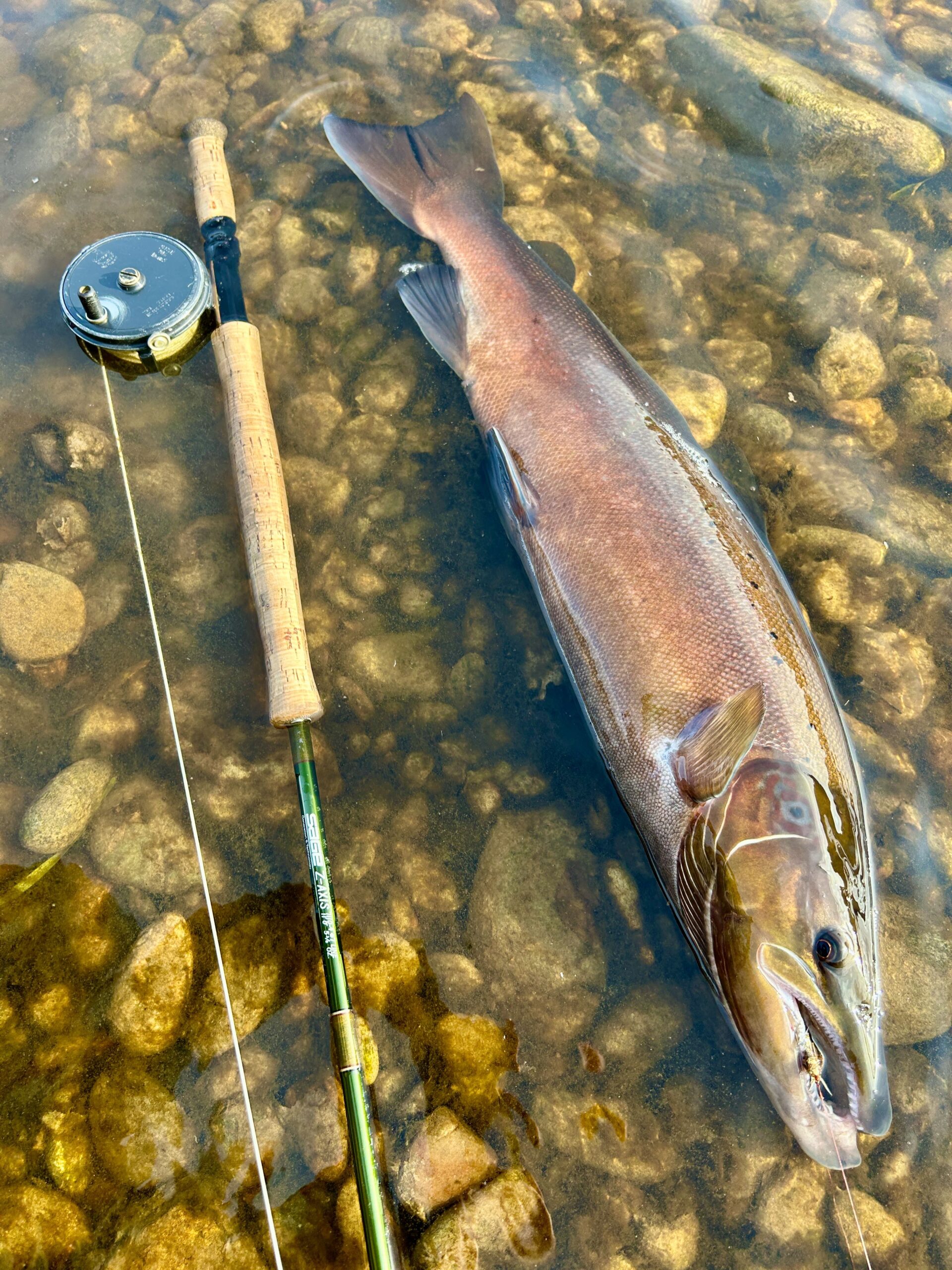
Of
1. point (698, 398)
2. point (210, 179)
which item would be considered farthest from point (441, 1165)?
point (210, 179)

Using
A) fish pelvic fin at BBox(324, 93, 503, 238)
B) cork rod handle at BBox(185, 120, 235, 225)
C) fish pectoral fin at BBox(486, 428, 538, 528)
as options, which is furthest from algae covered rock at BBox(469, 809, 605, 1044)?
cork rod handle at BBox(185, 120, 235, 225)

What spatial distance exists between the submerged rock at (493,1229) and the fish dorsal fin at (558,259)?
3.20 meters

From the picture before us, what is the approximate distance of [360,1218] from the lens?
2014mm

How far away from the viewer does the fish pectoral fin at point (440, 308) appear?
2896 millimetres

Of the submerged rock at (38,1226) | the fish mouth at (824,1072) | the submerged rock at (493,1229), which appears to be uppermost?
the fish mouth at (824,1072)

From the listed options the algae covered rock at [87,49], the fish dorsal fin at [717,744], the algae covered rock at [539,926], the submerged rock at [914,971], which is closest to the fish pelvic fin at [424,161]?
the algae covered rock at [87,49]

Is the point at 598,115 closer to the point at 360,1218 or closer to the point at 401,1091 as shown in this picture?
the point at 401,1091

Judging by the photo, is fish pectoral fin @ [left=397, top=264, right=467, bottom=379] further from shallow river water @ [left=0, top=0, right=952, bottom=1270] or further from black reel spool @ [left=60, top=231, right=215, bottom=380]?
black reel spool @ [left=60, top=231, right=215, bottom=380]

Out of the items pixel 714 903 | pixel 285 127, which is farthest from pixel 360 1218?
pixel 285 127

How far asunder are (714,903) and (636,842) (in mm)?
398

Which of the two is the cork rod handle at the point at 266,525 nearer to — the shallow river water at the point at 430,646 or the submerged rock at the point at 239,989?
the shallow river water at the point at 430,646

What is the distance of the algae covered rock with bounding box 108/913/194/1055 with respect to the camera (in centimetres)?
216

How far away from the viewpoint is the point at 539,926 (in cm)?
239

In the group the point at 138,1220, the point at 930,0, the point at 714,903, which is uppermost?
the point at 930,0
